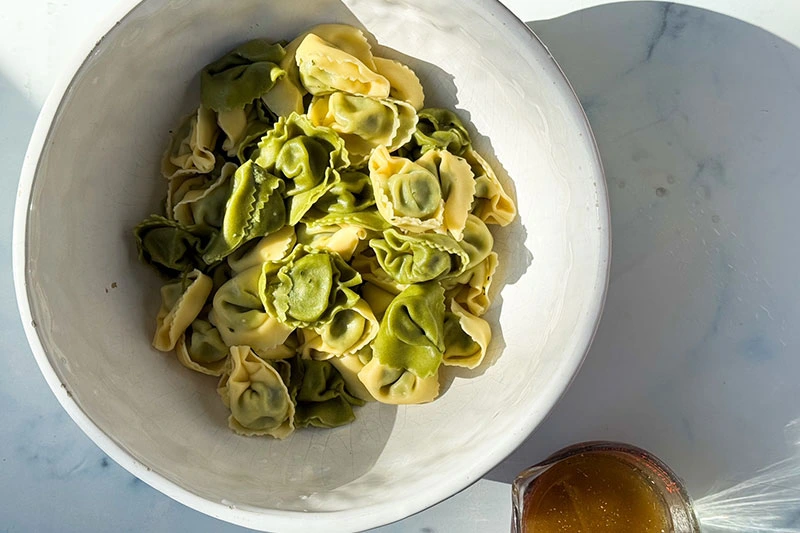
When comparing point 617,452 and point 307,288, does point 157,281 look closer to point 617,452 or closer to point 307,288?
point 307,288

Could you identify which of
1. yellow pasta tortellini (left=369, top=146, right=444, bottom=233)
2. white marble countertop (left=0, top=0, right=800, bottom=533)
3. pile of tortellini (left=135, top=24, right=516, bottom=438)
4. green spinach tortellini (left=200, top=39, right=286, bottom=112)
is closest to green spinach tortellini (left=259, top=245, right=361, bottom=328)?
pile of tortellini (left=135, top=24, right=516, bottom=438)

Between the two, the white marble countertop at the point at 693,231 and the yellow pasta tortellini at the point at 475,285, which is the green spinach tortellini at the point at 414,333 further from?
the white marble countertop at the point at 693,231

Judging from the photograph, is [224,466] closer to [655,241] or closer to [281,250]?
[281,250]

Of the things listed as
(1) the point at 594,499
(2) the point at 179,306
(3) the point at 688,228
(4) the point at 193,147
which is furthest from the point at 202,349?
(3) the point at 688,228

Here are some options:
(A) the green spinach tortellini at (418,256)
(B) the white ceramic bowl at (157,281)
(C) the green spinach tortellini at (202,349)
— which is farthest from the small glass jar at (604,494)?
(C) the green spinach tortellini at (202,349)

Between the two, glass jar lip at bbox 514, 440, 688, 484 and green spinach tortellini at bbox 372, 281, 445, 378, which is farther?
glass jar lip at bbox 514, 440, 688, 484

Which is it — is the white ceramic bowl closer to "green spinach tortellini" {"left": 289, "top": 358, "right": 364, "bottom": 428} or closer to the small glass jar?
"green spinach tortellini" {"left": 289, "top": 358, "right": 364, "bottom": 428}

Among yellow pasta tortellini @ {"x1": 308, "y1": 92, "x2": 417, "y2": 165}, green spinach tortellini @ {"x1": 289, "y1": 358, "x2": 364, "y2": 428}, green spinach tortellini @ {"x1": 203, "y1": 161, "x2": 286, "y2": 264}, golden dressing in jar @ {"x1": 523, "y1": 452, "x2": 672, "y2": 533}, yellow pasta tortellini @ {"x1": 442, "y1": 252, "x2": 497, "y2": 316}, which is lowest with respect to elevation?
golden dressing in jar @ {"x1": 523, "y1": 452, "x2": 672, "y2": 533}

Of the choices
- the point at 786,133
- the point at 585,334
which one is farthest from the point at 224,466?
the point at 786,133
